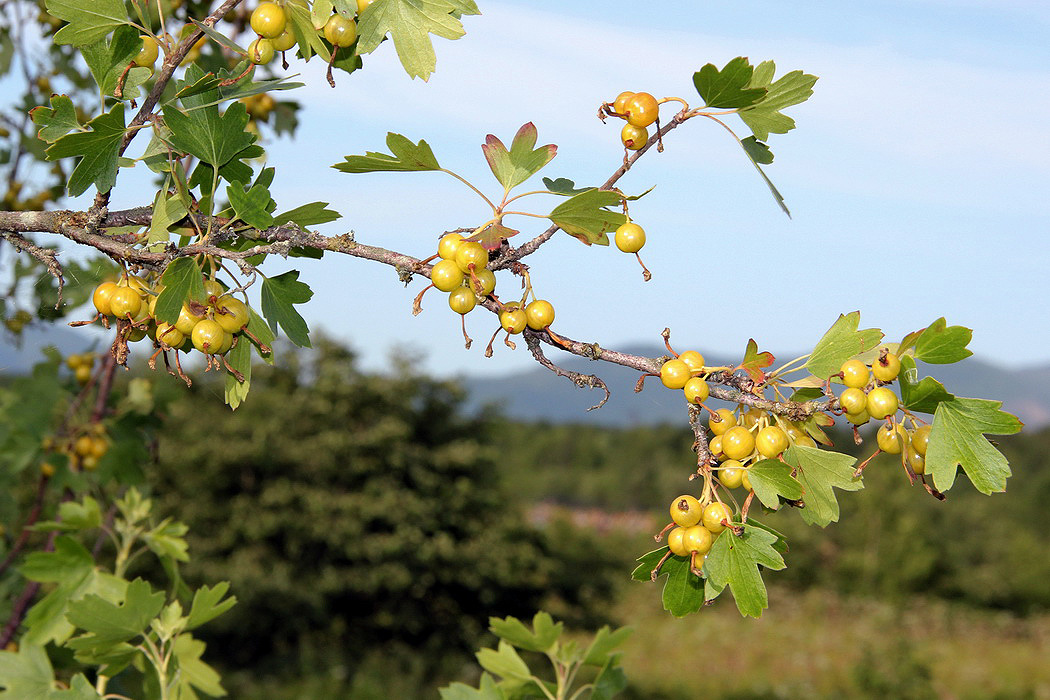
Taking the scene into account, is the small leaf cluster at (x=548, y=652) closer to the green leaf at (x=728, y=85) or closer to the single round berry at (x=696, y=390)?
the single round berry at (x=696, y=390)

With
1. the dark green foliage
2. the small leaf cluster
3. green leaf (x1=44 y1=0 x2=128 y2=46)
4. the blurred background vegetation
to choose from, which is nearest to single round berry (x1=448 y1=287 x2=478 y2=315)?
green leaf (x1=44 y1=0 x2=128 y2=46)

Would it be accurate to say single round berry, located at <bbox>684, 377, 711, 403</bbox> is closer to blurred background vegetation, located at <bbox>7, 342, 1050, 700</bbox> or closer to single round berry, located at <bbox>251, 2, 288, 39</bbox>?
single round berry, located at <bbox>251, 2, 288, 39</bbox>

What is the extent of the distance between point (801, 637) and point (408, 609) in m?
6.22

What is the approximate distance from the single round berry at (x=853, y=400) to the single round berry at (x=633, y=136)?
1.35 feet

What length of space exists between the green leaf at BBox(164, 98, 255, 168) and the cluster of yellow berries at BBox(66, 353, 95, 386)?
7.15 feet

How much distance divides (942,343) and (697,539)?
1.21 feet

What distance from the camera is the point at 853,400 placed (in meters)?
0.96

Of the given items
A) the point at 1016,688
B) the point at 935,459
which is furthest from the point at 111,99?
the point at 1016,688

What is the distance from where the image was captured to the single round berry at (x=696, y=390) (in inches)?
37.4

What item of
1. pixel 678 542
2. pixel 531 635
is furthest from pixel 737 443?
pixel 531 635

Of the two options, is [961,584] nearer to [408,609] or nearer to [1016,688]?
[1016,688]

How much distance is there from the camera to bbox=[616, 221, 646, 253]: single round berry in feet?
3.38

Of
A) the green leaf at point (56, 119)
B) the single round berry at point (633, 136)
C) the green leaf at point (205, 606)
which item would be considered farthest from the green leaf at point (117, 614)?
the single round berry at point (633, 136)

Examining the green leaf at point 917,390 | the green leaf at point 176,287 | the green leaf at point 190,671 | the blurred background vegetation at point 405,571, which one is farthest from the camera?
the blurred background vegetation at point 405,571
